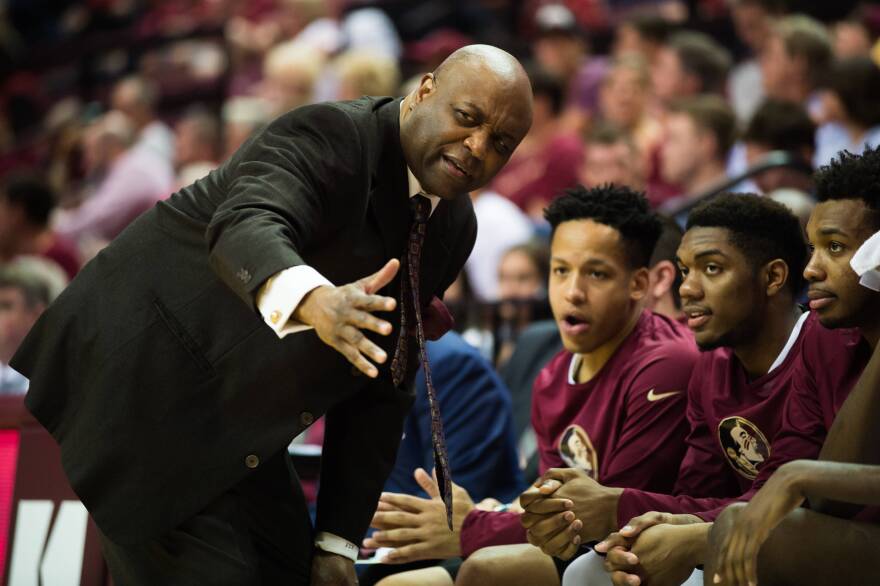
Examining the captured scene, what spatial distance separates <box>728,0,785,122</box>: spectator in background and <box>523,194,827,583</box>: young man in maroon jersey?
4697 mm

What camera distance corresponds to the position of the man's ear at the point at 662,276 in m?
4.34

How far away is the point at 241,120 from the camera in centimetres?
896

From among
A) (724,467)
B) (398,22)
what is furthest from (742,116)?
(724,467)

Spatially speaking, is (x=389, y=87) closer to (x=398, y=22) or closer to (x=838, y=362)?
(x=398, y=22)

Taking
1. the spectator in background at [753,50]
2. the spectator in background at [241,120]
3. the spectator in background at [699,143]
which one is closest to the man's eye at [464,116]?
the spectator in background at [699,143]

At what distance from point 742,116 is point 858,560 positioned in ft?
19.1

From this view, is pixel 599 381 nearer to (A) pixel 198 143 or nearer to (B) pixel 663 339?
(B) pixel 663 339

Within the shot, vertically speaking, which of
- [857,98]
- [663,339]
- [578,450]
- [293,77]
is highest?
[293,77]

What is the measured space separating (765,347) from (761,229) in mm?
318

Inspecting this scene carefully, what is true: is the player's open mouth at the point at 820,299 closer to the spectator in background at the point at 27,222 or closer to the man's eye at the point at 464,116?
the man's eye at the point at 464,116

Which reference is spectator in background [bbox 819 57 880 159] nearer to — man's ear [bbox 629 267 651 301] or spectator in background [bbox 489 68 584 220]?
spectator in background [bbox 489 68 584 220]

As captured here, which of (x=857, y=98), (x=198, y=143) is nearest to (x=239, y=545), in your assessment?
(x=857, y=98)

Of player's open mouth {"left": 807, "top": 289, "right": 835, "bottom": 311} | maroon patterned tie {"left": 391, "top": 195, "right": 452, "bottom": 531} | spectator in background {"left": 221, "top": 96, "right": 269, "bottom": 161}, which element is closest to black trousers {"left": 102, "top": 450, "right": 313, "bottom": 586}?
maroon patterned tie {"left": 391, "top": 195, "right": 452, "bottom": 531}

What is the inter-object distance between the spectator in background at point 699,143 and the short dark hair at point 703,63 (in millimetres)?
1303
